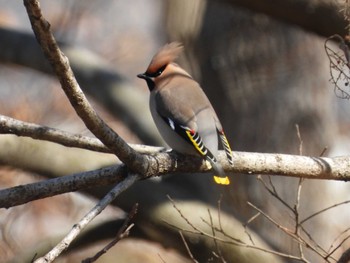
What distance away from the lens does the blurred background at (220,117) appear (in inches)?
229

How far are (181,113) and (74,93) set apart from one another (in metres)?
1.49

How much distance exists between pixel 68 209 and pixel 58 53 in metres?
4.92

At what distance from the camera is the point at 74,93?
9.27 ft

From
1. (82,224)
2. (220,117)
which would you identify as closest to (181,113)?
(82,224)

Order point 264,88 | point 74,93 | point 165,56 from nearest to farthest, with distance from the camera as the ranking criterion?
point 74,93, point 165,56, point 264,88

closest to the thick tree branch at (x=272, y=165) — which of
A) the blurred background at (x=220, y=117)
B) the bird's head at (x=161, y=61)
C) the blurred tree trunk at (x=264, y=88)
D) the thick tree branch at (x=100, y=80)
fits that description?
the bird's head at (x=161, y=61)

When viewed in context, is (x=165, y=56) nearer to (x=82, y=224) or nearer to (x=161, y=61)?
(x=161, y=61)

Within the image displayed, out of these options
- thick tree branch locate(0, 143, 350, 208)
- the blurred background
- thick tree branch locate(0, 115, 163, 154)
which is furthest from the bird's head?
the blurred background

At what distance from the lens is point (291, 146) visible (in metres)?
7.24

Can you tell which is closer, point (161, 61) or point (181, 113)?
point (181, 113)

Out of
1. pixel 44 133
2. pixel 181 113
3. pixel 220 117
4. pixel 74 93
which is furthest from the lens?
pixel 220 117

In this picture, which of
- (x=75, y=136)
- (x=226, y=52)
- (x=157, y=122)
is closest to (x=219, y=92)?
(x=226, y=52)

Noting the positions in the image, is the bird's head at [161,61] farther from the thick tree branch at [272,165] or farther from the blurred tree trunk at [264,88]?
the blurred tree trunk at [264,88]

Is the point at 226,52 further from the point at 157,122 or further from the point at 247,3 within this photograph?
the point at 157,122
